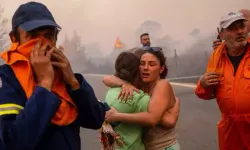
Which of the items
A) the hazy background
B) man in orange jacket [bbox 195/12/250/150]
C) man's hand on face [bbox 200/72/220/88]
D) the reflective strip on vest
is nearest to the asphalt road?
the hazy background

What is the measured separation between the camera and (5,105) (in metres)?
1.10

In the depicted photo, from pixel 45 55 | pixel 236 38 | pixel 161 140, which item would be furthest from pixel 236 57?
pixel 45 55

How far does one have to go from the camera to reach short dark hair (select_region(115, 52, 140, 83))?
1.99 m

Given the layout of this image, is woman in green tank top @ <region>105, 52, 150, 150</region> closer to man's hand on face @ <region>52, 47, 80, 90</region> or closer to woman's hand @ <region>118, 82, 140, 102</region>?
woman's hand @ <region>118, 82, 140, 102</region>

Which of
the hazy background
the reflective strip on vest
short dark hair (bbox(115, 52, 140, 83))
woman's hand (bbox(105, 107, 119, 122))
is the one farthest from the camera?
the hazy background

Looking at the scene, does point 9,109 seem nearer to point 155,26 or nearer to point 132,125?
point 132,125

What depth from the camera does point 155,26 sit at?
4254mm

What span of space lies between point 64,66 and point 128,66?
0.80 m

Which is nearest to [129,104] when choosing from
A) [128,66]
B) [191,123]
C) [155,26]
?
[128,66]

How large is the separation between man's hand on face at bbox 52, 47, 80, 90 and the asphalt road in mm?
2711

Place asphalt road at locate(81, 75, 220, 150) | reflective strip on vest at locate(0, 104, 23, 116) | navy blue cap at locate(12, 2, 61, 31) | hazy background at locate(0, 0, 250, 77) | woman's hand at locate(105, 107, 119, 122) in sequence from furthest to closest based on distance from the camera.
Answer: hazy background at locate(0, 0, 250, 77) < asphalt road at locate(81, 75, 220, 150) < woman's hand at locate(105, 107, 119, 122) < navy blue cap at locate(12, 2, 61, 31) < reflective strip on vest at locate(0, 104, 23, 116)

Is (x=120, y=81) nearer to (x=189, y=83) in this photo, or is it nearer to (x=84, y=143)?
(x=84, y=143)

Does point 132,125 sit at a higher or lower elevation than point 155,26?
lower

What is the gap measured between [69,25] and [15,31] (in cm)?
301
